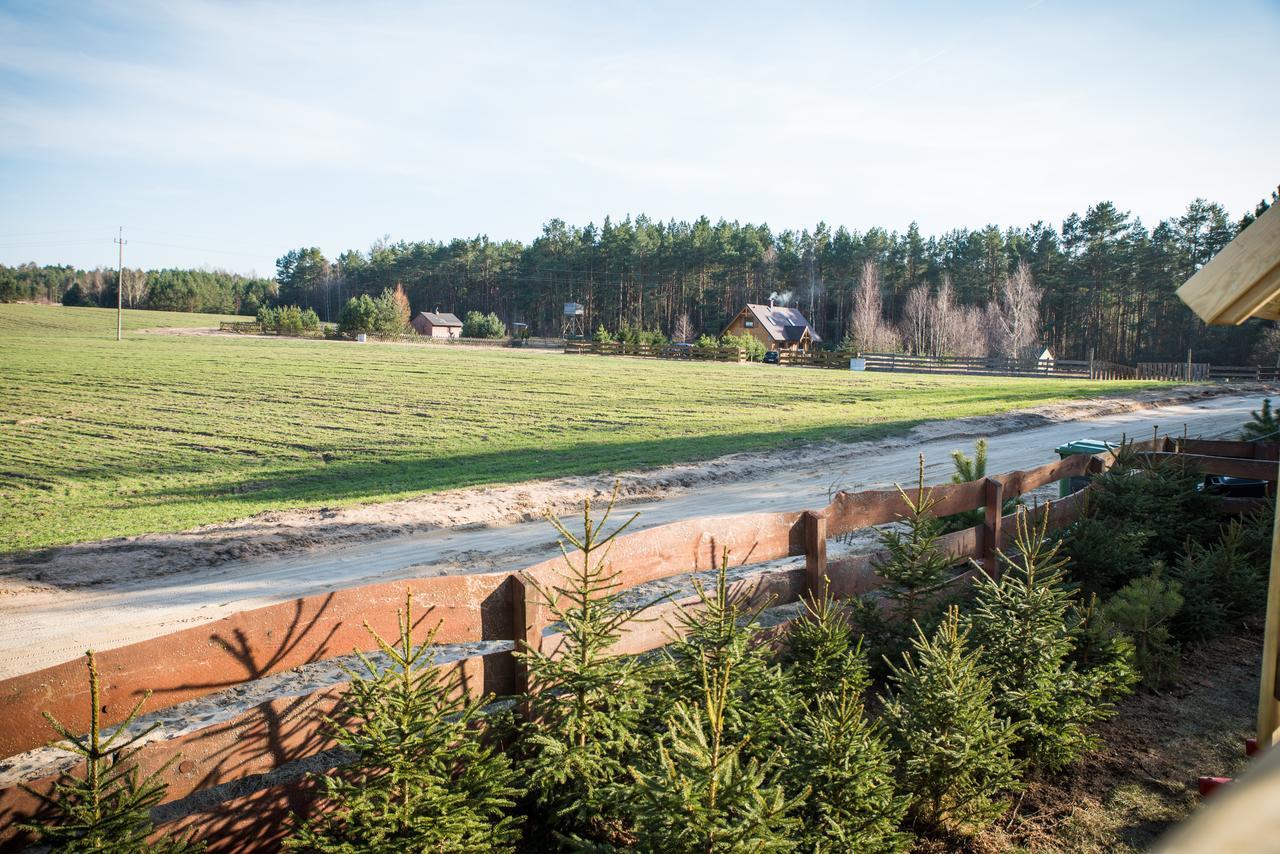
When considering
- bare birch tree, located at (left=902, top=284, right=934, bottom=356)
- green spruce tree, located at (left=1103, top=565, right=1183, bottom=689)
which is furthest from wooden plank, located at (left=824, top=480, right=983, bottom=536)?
bare birch tree, located at (left=902, top=284, right=934, bottom=356)

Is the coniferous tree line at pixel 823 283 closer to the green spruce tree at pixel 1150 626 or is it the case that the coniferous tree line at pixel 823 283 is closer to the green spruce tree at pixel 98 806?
the green spruce tree at pixel 1150 626

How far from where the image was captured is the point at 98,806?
264 cm

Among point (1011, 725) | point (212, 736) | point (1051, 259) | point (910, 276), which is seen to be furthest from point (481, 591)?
point (910, 276)

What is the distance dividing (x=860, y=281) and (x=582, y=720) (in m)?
96.4

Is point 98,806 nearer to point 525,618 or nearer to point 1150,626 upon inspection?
point 525,618

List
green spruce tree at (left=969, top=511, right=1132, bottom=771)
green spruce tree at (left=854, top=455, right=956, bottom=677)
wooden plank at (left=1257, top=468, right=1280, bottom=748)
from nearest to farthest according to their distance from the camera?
wooden plank at (left=1257, top=468, right=1280, bottom=748) → green spruce tree at (left=969, top=511, right=1132, bottom=771) → green spruce tree at (left=854, top=455, right=956, bottom=677)

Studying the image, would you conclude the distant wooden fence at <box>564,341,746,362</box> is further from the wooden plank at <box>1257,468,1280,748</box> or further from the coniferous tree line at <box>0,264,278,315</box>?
the wooden plank at <box>1257,468,1280,748</box>

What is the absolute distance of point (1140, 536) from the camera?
7.10 meters

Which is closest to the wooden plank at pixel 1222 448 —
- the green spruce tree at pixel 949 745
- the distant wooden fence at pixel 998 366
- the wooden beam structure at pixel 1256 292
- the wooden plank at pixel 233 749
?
the wooden beam structure at pixel 1256 292

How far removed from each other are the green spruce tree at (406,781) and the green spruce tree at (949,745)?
2.02 metres

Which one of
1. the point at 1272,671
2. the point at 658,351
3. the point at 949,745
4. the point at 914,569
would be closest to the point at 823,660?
the point at 949,745

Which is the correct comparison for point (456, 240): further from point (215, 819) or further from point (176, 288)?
point (215, 819)

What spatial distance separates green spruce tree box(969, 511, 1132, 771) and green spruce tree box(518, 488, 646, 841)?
2308mm

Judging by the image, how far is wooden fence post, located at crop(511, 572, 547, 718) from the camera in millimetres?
3832
